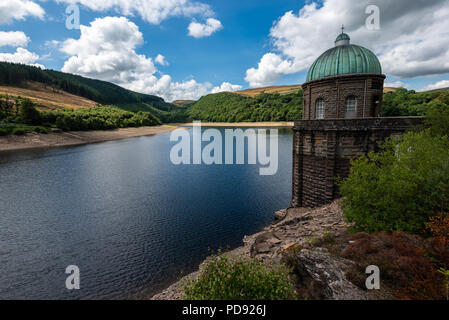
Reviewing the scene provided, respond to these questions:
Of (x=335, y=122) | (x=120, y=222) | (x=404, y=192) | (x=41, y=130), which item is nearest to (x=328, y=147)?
(x=335, y=122)

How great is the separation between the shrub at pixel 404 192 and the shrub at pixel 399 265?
205cm

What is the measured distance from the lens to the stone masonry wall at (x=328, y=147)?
17.3 metres

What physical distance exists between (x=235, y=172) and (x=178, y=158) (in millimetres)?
20083

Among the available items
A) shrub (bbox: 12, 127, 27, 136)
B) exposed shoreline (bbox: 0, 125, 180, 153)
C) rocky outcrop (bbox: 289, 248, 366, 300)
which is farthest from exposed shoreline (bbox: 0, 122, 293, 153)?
rocky outcrop (bbox: 289, 248, 366, 300)

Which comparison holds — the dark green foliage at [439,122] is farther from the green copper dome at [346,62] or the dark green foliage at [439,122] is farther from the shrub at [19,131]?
the shrub at [19,131]

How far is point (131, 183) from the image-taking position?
33.7 metres

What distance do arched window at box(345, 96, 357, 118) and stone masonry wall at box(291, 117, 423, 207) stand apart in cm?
453

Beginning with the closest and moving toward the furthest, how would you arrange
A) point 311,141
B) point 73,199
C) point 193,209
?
point 311,141 → point 193,209 → point 73,199

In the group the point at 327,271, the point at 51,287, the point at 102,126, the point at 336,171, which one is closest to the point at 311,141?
the point at 336,171

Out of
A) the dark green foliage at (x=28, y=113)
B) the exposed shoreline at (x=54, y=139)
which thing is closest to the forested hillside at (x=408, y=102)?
the exposed shoreline at (x=54, y=139)

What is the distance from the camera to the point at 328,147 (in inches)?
744

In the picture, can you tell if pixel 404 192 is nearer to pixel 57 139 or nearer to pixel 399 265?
pixel 399 265

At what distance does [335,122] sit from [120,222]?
2244 centimetres
